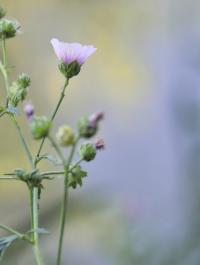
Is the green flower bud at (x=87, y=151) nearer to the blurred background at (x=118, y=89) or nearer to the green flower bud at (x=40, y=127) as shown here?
the green flower bud at (x=40, y=127)

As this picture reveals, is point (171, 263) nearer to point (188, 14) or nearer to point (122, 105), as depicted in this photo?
point (122, 105)

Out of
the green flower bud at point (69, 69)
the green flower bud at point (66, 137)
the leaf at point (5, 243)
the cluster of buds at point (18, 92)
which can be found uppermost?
the green flower bud at point (69, 69)

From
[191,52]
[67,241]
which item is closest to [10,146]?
[67,241]

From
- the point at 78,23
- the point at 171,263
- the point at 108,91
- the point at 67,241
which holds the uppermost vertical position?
the point at 78,23

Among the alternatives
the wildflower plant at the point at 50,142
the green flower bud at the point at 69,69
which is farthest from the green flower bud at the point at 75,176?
the green flower bud at the point at 69,69

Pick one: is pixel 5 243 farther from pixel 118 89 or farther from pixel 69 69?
pixel 118 89

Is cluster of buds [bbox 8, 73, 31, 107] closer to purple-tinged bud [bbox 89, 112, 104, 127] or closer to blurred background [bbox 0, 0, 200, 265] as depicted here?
purple-tinged bud [bbox 89, 112, 104, 127]

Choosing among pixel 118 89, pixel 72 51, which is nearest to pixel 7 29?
pixel 72 51
